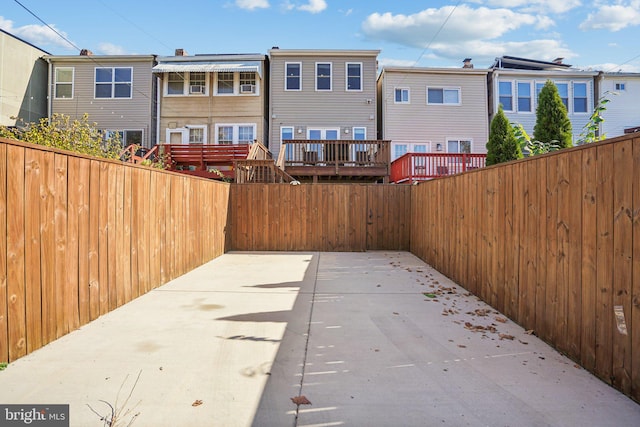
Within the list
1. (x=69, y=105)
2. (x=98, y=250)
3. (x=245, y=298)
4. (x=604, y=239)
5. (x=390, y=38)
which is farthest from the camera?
(x=69, y=105)

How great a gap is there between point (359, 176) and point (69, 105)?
12360mm

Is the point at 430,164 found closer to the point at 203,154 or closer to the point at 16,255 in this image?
the point at 203,154

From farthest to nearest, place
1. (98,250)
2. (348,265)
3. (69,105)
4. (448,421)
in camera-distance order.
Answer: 1. (69,105)
2. (348,265)
3. (98,250)
4. (448,421)

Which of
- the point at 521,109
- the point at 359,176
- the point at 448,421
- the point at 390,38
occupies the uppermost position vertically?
the point at 390,38

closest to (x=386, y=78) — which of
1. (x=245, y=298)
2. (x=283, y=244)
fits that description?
(x=283, y=244)

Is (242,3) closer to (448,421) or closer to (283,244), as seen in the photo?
(283,244)

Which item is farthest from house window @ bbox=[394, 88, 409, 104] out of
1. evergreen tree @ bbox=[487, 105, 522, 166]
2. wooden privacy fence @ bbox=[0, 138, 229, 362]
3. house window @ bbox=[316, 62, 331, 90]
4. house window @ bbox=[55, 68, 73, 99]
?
house window @ bbox=[55, 68, 73, 99]

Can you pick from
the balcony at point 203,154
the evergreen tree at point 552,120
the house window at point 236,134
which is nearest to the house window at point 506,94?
the evergreen tree at point 552,120

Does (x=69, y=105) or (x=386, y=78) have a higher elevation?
(x=386, y=78)

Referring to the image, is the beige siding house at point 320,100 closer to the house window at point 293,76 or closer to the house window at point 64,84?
the house window at point 293,76

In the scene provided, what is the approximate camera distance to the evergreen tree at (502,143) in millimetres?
9398

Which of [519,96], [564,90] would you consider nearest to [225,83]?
[519,96]

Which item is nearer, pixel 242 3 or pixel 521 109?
pixel 242 3

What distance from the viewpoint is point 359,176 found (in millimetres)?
12477
